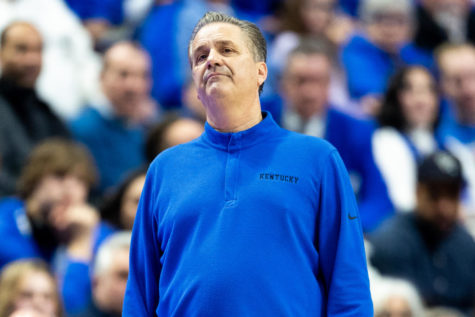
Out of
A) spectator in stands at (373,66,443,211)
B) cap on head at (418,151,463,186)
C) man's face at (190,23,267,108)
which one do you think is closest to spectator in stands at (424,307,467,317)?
cap on head at (418,151,463,186)

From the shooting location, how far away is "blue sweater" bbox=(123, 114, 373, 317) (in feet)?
6.75

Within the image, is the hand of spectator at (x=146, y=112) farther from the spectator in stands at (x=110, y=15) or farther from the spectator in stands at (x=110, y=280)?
the spectator in stands at (x=110, y=280)

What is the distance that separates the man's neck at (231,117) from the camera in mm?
2207

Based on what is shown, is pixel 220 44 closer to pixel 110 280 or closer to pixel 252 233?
pixel 252 233

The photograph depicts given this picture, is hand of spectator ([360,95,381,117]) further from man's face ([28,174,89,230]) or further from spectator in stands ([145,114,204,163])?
man's face ([28,174,89,230])

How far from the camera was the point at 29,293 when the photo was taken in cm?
394

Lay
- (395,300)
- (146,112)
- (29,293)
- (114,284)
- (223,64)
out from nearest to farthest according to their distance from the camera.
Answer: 1. (223,64)
2. (29,293)
3. (114,284)
4. (395,300)
5. (146,112)

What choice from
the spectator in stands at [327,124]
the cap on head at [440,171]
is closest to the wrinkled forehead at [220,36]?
the cap on head at [440,171]

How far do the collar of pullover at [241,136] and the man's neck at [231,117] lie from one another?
19 millimetres

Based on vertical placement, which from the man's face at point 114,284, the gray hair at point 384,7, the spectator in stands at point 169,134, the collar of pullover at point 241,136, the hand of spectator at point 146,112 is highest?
the collar of pullover at point 241,136

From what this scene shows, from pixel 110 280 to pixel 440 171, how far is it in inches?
75.6

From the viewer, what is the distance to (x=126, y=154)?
561 cm

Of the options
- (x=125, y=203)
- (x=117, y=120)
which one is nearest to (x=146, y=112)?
(x=117, y=120)

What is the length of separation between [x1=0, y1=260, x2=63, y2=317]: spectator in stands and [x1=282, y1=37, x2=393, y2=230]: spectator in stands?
1902 millimetres
